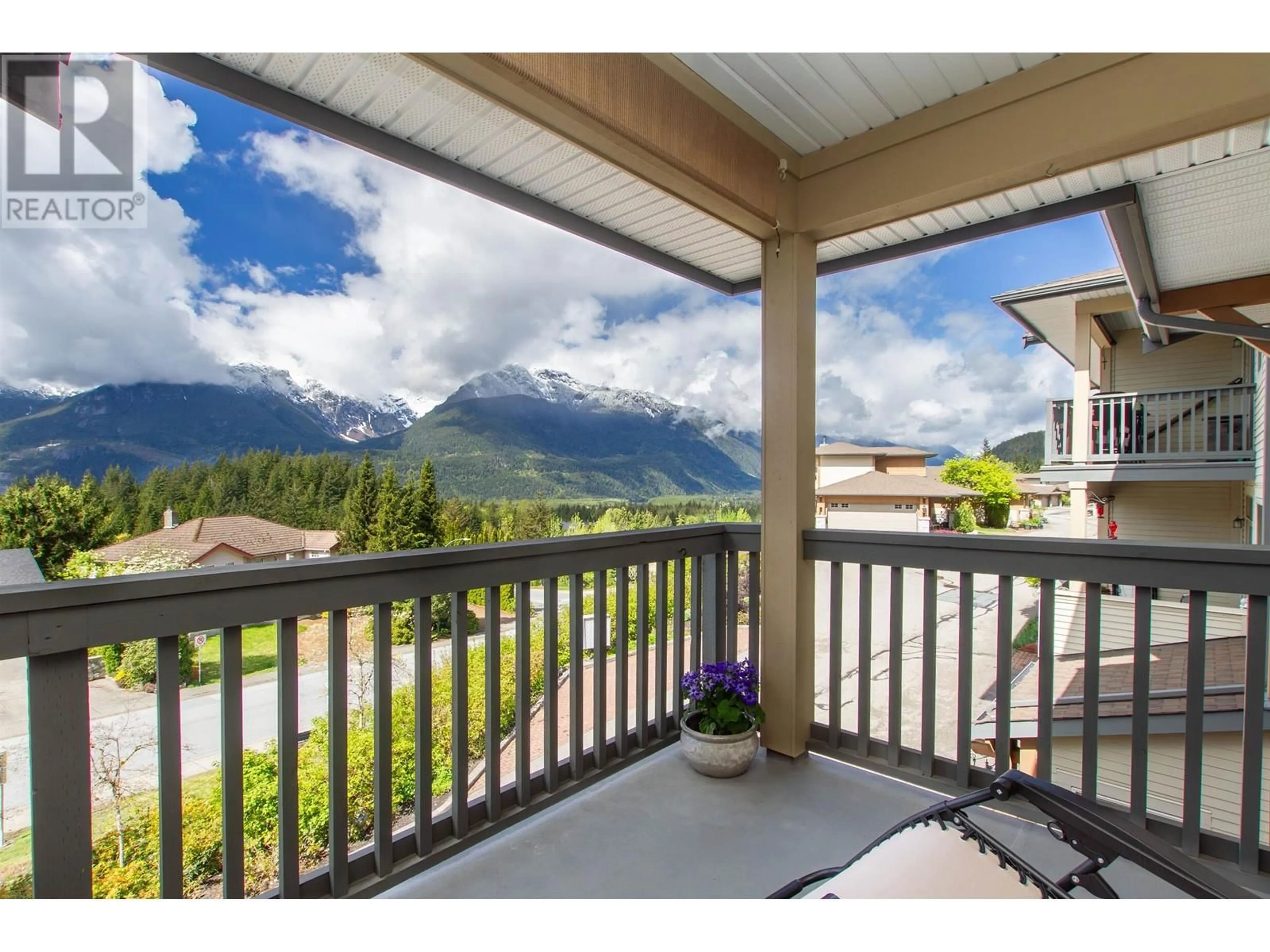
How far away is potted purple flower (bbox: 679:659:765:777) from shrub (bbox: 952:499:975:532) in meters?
1.69

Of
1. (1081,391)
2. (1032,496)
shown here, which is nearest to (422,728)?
(1032,496)

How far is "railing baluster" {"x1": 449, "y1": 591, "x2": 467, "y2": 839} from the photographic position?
1.89 meters

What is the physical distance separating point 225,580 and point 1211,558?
9.18ft

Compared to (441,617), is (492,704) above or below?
below

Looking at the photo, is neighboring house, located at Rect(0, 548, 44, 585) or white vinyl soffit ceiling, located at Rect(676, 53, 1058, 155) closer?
neighboring house, located at Rect(0, 548, 44, 585)

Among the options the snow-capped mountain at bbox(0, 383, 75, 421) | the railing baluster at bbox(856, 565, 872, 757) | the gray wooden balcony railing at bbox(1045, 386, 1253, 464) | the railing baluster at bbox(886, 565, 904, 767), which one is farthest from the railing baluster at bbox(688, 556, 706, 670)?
the gray wooden balcony railing at bbox(1045, 386, 1253, 464)

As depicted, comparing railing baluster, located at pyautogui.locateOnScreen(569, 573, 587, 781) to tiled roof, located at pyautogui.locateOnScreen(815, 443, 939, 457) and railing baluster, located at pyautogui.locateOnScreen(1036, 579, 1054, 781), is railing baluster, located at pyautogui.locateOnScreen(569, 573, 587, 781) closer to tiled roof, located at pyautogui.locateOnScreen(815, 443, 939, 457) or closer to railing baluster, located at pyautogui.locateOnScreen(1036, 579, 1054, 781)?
railing baluster, located at pyautogui.locateOnScreen(1036, 579, 1054, 781)

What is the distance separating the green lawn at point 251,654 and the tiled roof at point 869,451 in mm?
2922

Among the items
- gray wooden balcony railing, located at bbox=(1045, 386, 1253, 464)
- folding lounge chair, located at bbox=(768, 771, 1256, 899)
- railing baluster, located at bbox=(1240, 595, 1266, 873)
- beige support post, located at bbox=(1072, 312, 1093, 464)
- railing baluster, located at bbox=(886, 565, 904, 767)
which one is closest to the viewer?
folding lounge chair, located at bbox=(768, 771, 1256, 899)

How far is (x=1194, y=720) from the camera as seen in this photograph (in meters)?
1.84

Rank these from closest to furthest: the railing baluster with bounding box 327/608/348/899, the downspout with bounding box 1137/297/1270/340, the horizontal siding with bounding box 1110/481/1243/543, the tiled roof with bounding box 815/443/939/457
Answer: the railing baluster with bounding box 327/608/348/899
the downspout with bounding box 1137/297/1270/340
the tiled roof with bounding box 815/443/939/457
the horizontal siding with bounding box 1110/481/1243/543

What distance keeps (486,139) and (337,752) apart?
2.10 meters

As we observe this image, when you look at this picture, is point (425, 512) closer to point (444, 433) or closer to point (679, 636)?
point (444, 433)
